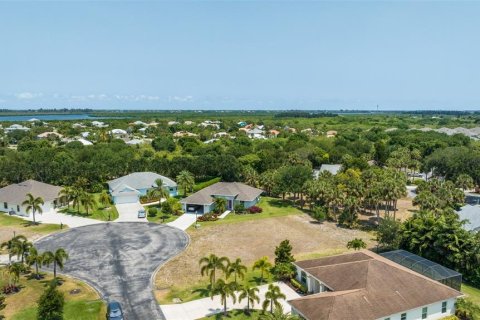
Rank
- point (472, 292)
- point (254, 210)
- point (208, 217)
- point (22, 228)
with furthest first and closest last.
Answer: point (254, 210) → point (208, 217) → point (22, 228) → point (472, 292)

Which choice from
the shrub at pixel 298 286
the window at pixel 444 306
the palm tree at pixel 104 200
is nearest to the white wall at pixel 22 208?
the palm tree at pixel 104 200

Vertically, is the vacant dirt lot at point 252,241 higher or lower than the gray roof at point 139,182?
lower

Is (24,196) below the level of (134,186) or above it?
above

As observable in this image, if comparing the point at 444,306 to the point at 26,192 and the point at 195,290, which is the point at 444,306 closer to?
the point at 195,290

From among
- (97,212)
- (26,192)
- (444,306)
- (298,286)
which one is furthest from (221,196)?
(444,306)

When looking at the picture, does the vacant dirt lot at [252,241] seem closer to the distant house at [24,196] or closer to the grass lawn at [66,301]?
the grass lawn at [66,301]

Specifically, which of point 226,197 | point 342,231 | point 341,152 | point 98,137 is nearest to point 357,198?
point 342,231

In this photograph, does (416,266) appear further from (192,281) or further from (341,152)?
(341,152)
